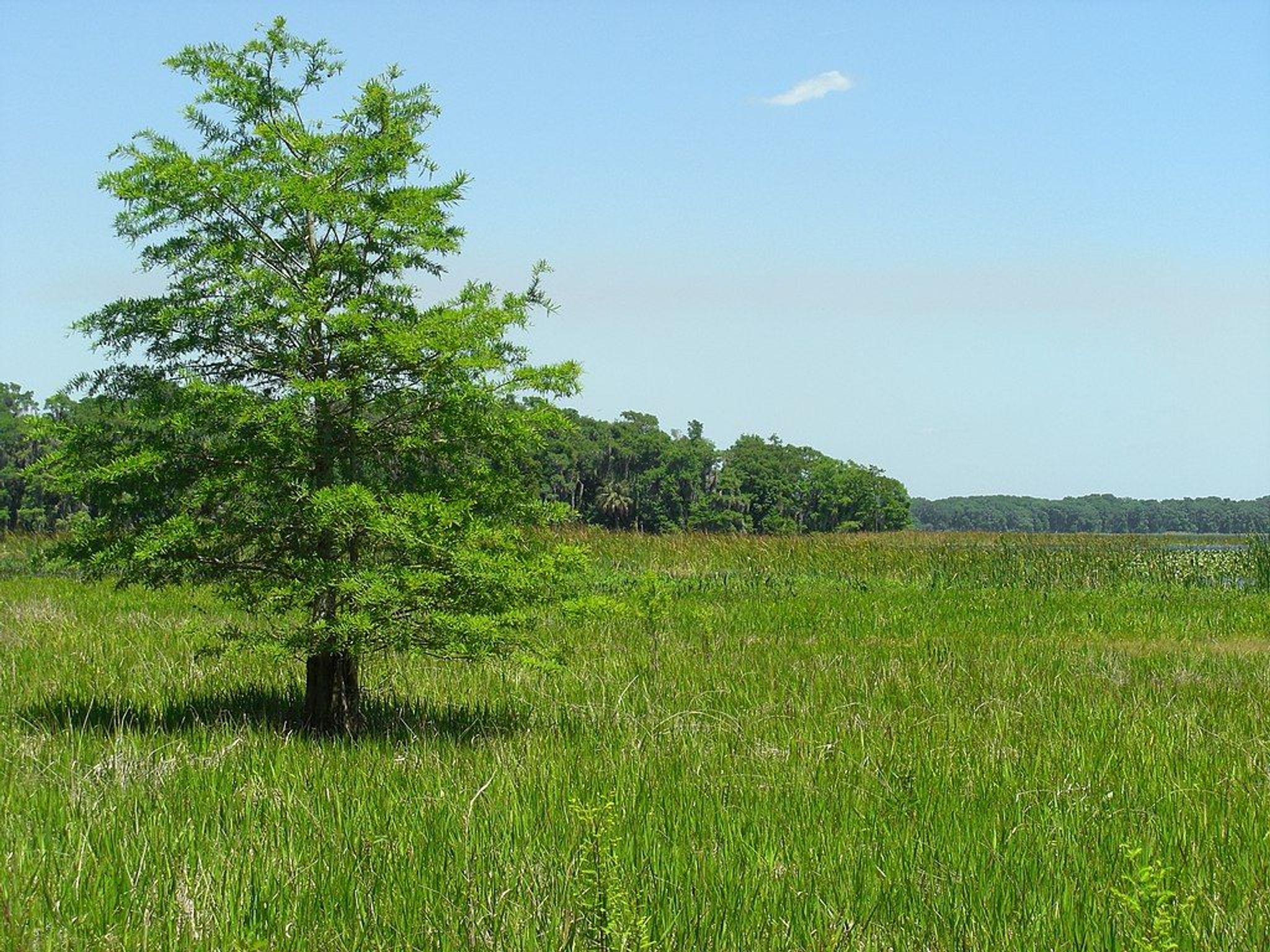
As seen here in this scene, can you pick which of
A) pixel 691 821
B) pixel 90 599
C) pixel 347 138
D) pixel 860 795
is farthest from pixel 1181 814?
pixel 90 599

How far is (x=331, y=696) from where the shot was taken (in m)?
7.12

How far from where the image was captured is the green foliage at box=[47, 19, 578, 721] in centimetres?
648

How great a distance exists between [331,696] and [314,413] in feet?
6.21

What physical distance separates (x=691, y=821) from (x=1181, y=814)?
99.2 inches

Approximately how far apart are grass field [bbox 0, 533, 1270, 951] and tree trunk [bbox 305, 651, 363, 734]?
A: 212mm

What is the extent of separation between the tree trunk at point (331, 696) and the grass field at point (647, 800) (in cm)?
21

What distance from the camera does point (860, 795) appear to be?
553 centimetres

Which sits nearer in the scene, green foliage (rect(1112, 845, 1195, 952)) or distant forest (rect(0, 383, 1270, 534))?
green foliage (rect(1112, 845, 1195, 952))

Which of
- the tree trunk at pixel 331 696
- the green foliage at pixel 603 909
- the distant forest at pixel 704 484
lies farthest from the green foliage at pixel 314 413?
the distant forest at pixel 704 484

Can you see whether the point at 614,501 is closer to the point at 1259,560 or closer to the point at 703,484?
the point at 703,484

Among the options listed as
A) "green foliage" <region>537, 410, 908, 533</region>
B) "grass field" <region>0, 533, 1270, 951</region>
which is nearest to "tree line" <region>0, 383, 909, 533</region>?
"green foliage" <region>537, 410, 908, 533</region>

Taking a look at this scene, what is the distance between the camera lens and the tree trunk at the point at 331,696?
23.2 feet

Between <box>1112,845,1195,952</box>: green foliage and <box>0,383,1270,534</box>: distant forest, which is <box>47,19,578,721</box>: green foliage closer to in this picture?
<box>1112,845,1195,952</box>: green foliage

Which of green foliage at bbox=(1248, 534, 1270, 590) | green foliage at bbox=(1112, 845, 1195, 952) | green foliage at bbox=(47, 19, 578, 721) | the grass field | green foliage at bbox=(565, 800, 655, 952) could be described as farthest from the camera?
green foliage at bbox=(1248, 534, 1270, 590)
